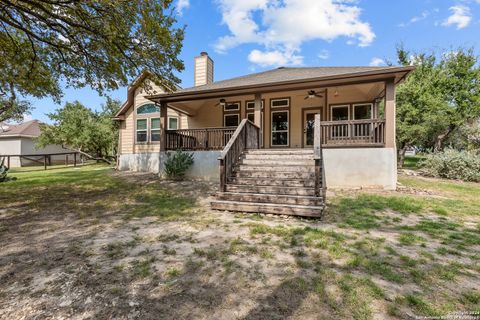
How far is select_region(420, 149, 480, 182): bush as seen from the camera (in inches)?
416

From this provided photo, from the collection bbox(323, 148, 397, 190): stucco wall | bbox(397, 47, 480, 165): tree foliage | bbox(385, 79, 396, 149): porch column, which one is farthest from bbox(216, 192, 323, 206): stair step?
bbox(397, 47, 480, 165): tree foliage

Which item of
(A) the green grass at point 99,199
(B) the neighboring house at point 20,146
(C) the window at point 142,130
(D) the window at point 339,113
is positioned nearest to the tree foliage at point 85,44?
(A) the green grass at point 99,199

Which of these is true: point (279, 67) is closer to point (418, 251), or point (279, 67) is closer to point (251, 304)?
point (418, 251)

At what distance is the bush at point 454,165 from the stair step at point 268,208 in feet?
32.6

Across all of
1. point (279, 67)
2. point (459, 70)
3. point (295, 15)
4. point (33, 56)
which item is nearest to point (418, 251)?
point (33, 56)

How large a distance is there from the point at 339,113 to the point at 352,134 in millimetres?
2965

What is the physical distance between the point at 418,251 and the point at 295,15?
13873mm

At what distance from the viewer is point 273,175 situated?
258 inches

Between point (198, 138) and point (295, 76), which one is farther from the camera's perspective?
point (198, 138)

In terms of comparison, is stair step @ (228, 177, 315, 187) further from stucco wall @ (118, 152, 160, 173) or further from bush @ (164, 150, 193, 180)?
stucco wall @ (118, 152, 160, 173)

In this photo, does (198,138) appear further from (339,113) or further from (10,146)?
(10,146)

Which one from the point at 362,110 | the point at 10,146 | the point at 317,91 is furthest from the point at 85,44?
the point at 10,146

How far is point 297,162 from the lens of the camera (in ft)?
23.2

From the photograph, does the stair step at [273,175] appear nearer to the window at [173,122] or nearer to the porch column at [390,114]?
the porch column at [390,114]
